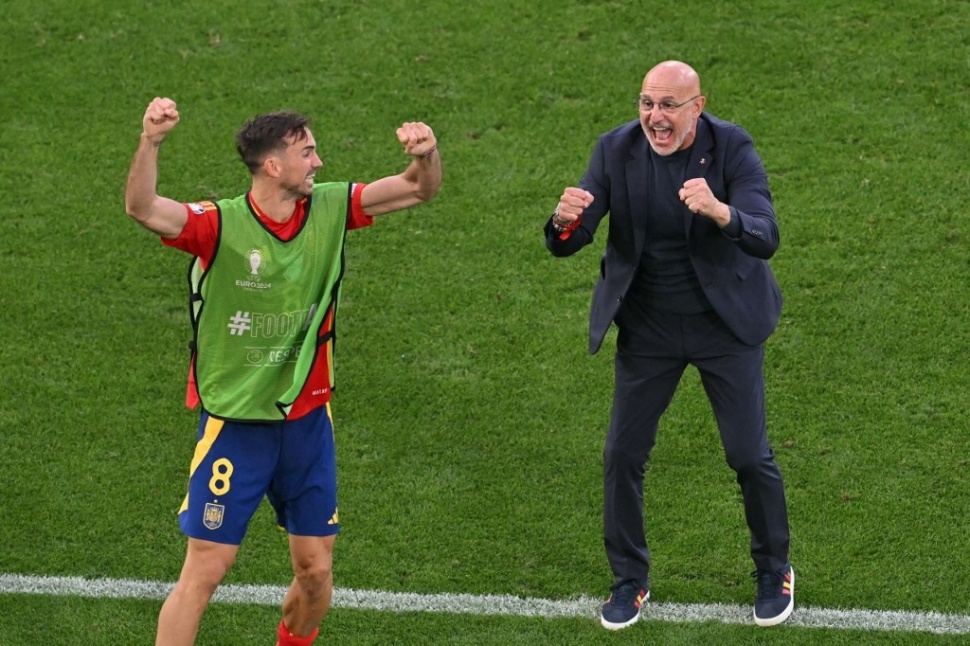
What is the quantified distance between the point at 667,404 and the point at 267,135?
2012 millimetres

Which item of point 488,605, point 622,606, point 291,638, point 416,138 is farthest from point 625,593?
point 416,138

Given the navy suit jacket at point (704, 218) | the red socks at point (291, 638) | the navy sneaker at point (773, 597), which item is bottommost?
the navy sneaker at point (773, 597)

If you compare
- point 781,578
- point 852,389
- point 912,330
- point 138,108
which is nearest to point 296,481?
point 781,578

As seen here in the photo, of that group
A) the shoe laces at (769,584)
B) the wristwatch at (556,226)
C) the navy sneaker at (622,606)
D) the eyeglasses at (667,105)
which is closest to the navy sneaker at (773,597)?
the shoe laces at (769,584)

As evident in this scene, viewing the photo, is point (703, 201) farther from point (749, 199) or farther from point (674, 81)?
point (674, 81)

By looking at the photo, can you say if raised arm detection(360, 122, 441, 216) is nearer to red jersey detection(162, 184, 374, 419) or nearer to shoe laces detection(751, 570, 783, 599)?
red jersey detection(162, 184, 374, 419)

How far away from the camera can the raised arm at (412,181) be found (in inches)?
220

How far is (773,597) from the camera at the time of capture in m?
6.65

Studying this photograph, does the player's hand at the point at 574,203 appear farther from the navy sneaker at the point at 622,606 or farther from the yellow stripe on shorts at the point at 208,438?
the navy sneaker at the point at 622,606

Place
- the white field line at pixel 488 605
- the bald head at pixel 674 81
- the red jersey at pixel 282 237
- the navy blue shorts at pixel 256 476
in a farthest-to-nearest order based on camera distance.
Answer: the white field line at pixel 488 605, the bald head at pixel 674 81, the navy blue shorts at pixel 256 476, the red jersey at pixel 282 237

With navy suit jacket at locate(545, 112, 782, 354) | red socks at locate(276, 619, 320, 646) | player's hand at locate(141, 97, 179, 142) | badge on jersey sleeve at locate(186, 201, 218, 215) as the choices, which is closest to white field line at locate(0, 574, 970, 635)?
red socks at locate(276, 619, 320, 646)

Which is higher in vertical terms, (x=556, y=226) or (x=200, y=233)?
(x=200, y=233)

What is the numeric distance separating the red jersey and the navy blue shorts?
2.7 inches

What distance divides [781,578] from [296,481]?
7.03 ft
